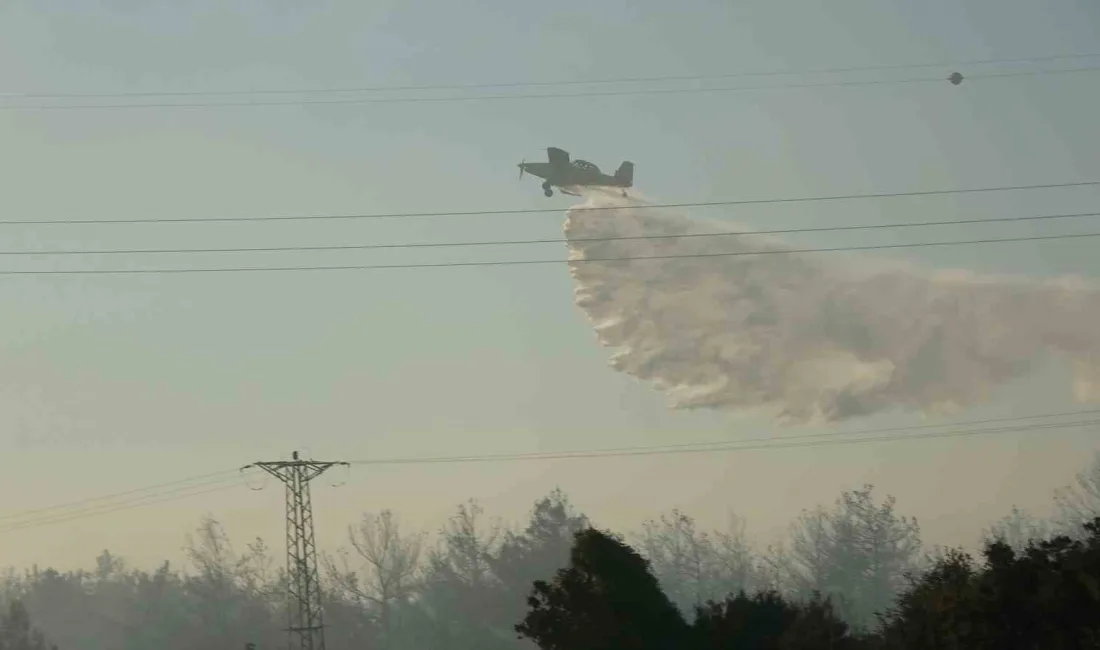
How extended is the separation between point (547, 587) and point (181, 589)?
115m

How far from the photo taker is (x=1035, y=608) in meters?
48.1

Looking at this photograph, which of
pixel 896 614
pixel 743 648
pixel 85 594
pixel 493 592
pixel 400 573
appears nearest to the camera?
pixel 896 614

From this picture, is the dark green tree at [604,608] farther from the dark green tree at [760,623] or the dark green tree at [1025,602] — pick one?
the dark green tree at [1025,602]

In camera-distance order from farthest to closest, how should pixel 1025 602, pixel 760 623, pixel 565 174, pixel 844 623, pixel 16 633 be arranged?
pixel 16 633 < pixel 565 174 < pixel 760 623 < pixel 844 623 < pixel 1025 602

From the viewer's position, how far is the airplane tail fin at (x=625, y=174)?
373 feet

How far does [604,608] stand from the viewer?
62250 millimetres

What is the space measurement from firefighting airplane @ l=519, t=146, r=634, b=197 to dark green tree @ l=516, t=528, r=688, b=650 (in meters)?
46.0

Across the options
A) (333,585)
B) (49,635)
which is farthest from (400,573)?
(49,635)

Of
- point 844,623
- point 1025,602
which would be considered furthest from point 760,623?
point 1025,602

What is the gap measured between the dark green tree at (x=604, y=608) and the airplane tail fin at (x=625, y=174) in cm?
5371

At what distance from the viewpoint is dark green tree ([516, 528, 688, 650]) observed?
203ft

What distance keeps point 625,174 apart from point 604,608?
57.7m

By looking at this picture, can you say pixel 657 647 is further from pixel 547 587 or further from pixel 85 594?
pixel 85 594

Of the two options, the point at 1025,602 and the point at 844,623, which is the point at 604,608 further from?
the point at 1025,602
